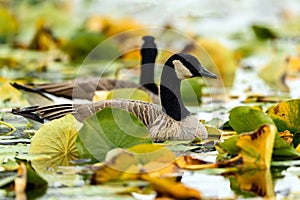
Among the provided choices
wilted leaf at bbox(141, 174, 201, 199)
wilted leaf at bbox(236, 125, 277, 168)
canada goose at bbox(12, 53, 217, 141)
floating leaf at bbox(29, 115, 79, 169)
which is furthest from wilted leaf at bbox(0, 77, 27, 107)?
wilted leaf at bbox(141, 174, 201, 199)

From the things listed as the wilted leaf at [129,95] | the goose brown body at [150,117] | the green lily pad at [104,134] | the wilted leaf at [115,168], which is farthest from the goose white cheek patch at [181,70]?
the wilted leaf at [115,168]

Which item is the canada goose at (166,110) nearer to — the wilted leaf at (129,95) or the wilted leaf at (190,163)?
the wilted leaf at (129,95)

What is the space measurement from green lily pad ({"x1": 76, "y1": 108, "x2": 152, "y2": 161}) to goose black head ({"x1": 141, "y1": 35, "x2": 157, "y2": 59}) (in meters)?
3.81

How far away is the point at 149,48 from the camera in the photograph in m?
9.60

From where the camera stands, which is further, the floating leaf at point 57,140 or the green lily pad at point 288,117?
the green lily pad at point 288,117

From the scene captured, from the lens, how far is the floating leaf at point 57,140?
5.86 meters

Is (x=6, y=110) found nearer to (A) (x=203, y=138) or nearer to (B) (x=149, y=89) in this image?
(B) (x=149, y=89)

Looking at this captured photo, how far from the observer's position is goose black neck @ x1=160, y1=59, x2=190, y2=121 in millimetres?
6988

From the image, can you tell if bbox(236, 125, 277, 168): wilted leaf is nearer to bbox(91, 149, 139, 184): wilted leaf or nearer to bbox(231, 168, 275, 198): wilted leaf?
bbox(231, 168, 275, 198): wilted leaf

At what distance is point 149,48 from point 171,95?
2.63 metres

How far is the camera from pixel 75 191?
16.1ft

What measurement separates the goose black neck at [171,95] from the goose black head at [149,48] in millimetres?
2468

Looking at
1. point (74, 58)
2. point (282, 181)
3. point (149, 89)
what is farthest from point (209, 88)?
point (282, 181)

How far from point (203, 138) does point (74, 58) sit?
6.54 metres
